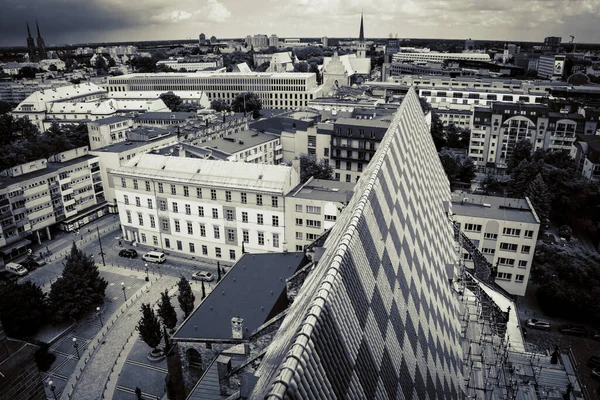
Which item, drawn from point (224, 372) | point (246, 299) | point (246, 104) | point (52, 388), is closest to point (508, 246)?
point (246, 299)

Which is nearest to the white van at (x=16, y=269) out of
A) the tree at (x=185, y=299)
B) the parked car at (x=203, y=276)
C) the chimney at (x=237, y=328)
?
the parked car at (x=203, y=276)

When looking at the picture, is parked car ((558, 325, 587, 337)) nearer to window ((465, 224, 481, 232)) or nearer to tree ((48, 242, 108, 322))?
window ((465, 224, 481, 232))

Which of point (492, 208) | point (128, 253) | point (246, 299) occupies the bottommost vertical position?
point (128, 253)

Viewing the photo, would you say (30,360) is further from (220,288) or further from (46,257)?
(46,257)

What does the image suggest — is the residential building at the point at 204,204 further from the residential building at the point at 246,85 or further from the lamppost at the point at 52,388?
the residential building at the point at 246,85

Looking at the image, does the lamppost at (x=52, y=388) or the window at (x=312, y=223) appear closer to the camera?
the lamppost at (x=52, y=388)

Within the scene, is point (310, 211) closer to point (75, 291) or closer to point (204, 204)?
point (204, 204)

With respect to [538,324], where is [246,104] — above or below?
above
